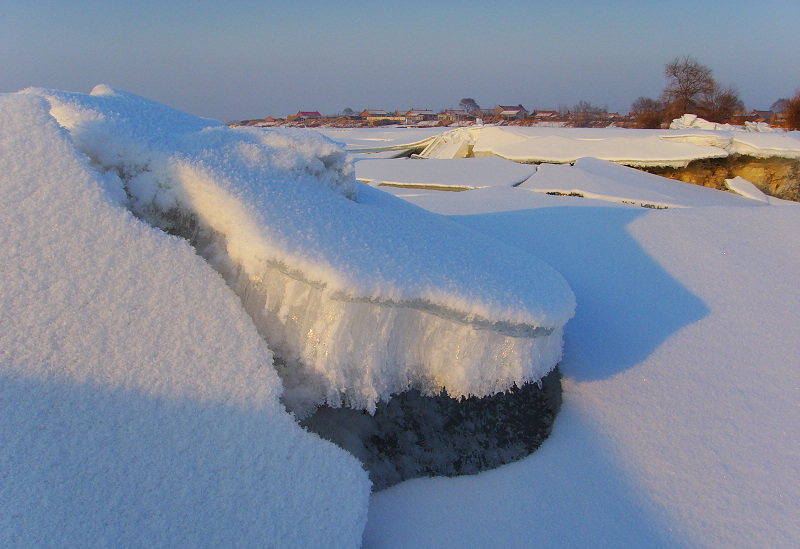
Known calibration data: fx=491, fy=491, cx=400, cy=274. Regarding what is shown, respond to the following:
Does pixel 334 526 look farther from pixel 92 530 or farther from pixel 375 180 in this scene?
pixel 375 180

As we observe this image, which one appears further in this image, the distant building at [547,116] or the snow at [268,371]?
the distant building at [547,116]

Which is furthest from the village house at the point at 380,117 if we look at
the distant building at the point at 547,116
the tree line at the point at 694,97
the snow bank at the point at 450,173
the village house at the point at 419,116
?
the snow bank at the point at 450,173

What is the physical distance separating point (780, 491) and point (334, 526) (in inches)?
55.7

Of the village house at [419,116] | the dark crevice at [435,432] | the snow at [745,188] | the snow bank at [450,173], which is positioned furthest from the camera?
the village house at [419,116]

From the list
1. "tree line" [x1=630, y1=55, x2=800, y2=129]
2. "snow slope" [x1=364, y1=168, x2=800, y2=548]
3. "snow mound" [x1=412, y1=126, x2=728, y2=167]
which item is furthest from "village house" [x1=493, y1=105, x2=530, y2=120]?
"snow slope" [x1=364, y1=168, x2=800, y2=548]

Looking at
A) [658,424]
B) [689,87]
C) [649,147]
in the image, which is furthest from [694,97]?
[658,424]

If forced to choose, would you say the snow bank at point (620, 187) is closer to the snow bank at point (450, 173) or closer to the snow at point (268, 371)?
the snow bank at point (450, 173)

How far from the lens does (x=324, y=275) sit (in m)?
1.43

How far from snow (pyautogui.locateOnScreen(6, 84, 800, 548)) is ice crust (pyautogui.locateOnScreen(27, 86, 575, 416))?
0.01 meters

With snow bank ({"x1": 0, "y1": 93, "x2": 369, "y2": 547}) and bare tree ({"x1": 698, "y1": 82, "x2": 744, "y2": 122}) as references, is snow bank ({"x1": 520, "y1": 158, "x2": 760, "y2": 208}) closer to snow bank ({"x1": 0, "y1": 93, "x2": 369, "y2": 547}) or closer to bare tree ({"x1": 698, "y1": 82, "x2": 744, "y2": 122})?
snow bank ({"x1": 0, "y1": 93, "x2": 369, "y2": 547})

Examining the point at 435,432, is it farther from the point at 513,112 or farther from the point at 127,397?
the point at 513,112

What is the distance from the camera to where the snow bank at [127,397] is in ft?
3.49

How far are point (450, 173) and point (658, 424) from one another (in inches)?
229

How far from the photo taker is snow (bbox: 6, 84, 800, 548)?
3.73 feet
